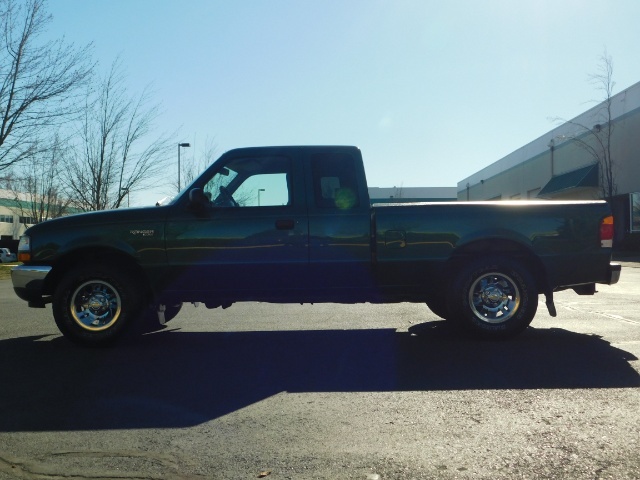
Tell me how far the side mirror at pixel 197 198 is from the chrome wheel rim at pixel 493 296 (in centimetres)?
304

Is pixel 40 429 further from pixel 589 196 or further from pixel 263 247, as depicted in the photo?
pixel 589 196

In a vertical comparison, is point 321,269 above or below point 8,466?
above

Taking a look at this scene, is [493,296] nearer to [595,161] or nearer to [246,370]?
[246,370]

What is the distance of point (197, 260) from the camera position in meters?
7.11

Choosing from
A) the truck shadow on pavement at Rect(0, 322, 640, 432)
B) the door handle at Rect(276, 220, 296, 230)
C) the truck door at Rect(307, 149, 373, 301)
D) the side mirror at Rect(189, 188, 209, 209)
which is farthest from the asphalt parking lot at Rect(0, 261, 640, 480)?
the side mirror at Rect(189, 188, 209, 209)

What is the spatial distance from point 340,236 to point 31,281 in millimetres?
3382

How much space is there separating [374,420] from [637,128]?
35.2 meters

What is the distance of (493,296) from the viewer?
7.20m

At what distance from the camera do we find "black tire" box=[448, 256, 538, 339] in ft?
23.2

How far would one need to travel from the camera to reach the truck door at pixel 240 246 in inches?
278

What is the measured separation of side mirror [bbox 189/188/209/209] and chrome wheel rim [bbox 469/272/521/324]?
304 centimetres

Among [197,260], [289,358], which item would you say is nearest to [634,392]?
[289,358]

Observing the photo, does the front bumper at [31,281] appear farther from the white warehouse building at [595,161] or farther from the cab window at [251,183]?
the white warehouse building at [595,161]

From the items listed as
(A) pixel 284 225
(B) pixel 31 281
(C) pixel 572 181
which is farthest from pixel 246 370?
(C) pixel 572 181
